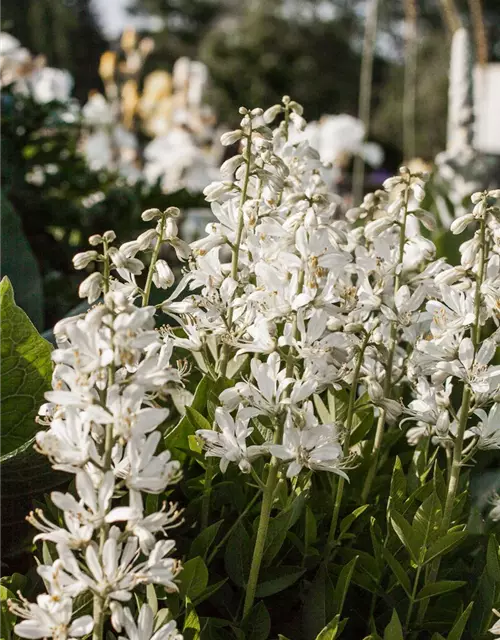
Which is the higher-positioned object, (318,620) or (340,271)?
(340,271)

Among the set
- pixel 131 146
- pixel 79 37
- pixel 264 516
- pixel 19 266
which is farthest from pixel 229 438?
pixel 79 37

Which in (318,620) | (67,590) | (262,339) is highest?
(262,339)

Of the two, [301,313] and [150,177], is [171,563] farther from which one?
[150,177]

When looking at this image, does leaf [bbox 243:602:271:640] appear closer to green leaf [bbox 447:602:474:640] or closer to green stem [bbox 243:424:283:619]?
green stem [bbox 243:424:283:619]

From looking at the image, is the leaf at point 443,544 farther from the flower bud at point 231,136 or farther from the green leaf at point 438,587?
the flower bud at point 231,136

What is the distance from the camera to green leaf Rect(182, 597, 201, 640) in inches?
26.6

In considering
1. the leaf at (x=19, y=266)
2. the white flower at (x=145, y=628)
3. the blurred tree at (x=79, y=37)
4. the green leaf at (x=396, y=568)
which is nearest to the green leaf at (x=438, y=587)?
the green leaf at (x=396, y=568)

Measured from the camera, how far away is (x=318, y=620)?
0.74 metres

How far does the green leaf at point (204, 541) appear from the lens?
2.46 ft

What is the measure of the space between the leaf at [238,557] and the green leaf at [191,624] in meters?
0.09

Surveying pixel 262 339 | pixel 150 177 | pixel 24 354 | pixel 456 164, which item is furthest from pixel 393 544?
pixel 150 177

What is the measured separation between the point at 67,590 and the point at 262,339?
250 mm

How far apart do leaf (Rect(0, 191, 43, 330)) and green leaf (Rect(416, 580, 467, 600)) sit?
0.67 m

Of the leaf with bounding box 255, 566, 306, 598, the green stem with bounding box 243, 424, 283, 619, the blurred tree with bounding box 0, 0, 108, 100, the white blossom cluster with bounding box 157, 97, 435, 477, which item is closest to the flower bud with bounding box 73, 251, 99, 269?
the white blossom cluster with bounding box 157, 97, 435, 477
